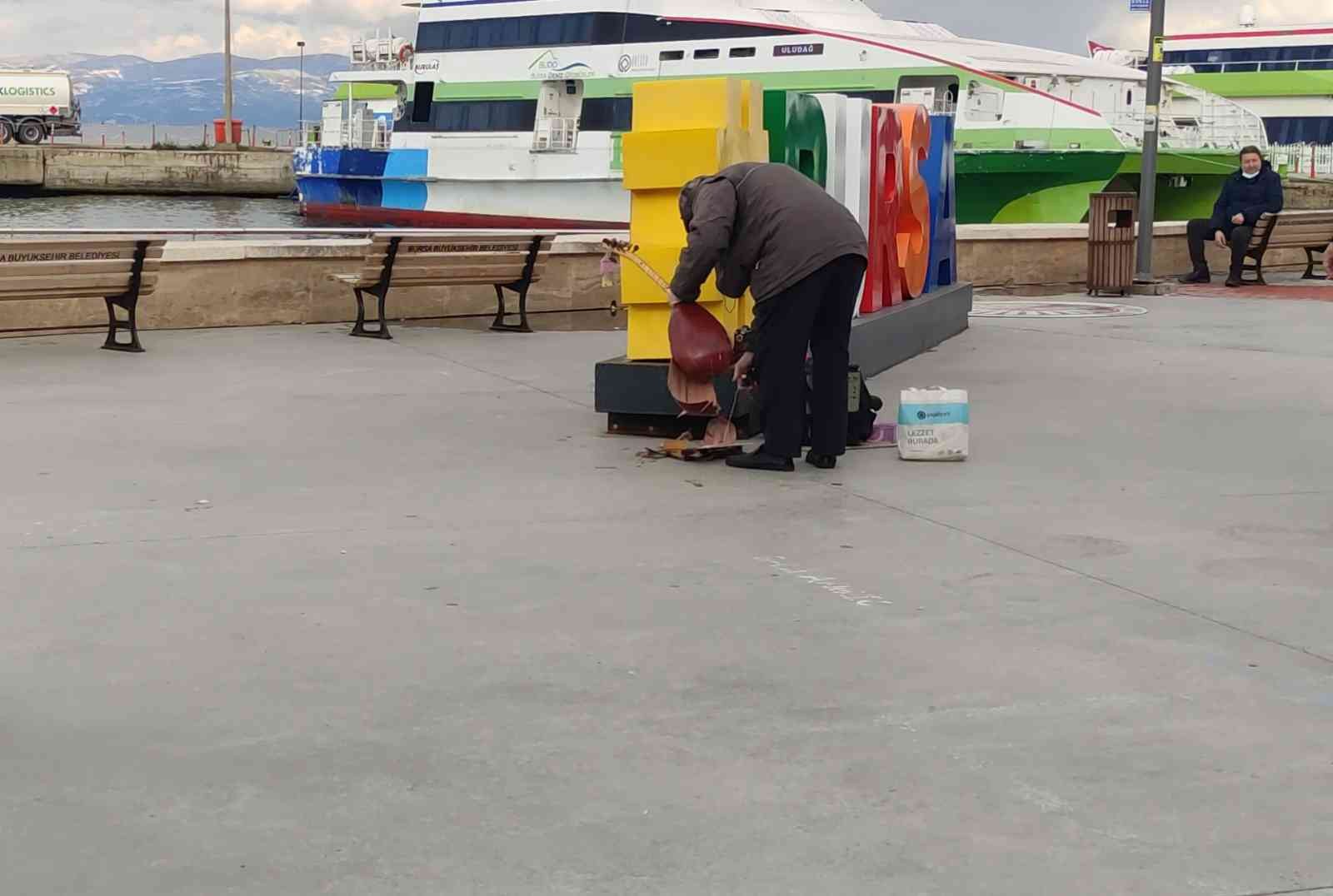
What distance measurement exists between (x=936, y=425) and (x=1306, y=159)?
5961 centimetres

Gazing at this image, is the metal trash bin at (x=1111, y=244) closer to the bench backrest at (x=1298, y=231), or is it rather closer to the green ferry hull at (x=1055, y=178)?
the bench backrest at (x=1298, y=231)

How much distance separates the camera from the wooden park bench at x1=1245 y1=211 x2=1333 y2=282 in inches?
803

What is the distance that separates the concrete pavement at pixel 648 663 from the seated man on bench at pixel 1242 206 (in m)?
11.2

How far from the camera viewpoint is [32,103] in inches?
3044

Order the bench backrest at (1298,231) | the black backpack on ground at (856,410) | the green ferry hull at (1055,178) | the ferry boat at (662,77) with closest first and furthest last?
the black backpack on ground at (856,410) → the bench backrest at (1298,231) → the green ferry hull at (1055,178) → the ferry boat at (662,77)

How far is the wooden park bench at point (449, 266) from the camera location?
13.4 m

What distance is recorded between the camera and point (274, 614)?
5.34 metres

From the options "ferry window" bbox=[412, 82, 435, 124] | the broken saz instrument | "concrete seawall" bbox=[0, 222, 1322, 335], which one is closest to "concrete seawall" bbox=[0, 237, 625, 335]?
"concrete seawall" bbox=[0, 222, 1322, 335]

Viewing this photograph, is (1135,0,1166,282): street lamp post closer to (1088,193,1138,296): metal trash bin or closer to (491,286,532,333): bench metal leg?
(1088,193,1138,296): metal trash bin

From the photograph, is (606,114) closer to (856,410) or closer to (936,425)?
(856,410)

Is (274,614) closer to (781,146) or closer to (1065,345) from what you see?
(781,146)

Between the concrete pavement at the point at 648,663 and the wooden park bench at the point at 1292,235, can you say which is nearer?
the concrete pavement at the point at 648,663

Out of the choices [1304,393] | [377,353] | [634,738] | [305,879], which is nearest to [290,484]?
[634,738]

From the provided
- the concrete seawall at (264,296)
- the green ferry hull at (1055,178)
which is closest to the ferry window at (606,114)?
the green ferry hull at (1055,178)
